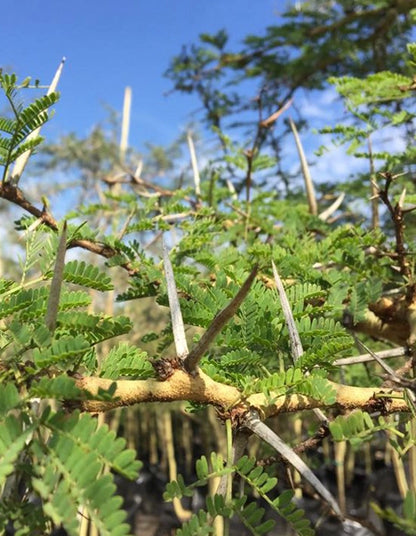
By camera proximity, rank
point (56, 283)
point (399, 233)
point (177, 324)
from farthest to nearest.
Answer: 1. point (399, 233)
2. point (177, 324)
3. point (56, 283)

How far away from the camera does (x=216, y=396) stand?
60 cm

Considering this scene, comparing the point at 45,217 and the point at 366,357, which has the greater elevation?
the point at 45,217

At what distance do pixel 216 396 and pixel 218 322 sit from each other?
0.52 ft

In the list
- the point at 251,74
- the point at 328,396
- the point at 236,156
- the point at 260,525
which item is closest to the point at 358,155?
the point at 236,156

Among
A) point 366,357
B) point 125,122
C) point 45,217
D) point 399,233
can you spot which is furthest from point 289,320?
point 125,122

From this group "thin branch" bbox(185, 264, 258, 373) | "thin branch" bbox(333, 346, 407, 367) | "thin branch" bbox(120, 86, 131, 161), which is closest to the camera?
"thin branch" bbox(185, 264, 258, 373)

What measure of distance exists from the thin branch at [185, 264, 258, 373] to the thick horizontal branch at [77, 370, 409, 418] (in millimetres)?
24

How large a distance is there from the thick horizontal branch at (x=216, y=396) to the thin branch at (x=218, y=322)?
24mm

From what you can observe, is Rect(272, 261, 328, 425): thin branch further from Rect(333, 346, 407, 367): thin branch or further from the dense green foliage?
Rect(333, 346, 407, 367): thin branch

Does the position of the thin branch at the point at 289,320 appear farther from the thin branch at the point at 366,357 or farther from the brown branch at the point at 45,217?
the brown branch at the point at 45,217

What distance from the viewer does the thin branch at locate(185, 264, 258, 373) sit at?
0.43 meters

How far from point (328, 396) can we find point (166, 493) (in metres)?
0.22

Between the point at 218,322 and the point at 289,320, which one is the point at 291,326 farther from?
the point at 218,322

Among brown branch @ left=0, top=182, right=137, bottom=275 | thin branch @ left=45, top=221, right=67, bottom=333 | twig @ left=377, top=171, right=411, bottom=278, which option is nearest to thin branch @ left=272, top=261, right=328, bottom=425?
thin branch @ left=45, top=221, right=67, bottom=333
